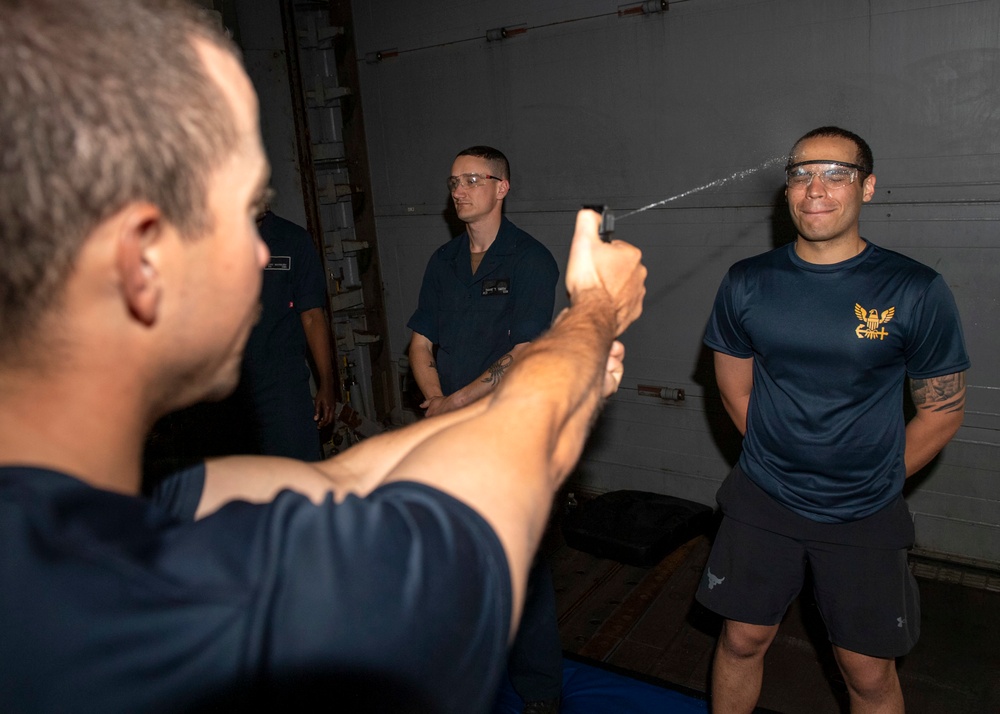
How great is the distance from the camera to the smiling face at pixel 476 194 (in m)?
3.84

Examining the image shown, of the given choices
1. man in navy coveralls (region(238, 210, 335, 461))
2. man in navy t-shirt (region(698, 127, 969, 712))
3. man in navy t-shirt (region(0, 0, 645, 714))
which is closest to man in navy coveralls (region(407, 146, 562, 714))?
man in navy t-shirt (region(698, 127, 969, 712))

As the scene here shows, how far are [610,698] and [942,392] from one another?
6.25ft

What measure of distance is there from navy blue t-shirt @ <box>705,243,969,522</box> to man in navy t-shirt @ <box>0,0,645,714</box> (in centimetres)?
212

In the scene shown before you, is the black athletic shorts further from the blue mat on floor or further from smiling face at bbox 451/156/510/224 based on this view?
smiling face at bbox 451/156/510/224

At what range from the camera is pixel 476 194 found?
12.6ft

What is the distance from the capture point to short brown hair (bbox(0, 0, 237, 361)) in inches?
29.2

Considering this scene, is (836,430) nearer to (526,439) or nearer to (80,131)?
(526,439)

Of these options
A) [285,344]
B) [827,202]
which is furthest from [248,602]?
[285,344]

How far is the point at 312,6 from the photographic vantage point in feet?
18.0

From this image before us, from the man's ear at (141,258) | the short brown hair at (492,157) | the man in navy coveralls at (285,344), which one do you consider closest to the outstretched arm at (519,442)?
the man's ear at (141,258)

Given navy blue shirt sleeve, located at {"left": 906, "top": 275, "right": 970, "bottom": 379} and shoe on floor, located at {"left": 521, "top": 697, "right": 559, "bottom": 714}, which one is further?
shoe on floor, located at {"left": 521, "top": 697, "right": 559, "bottom": 714}

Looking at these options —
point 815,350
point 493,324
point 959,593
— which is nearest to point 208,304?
point 815,350

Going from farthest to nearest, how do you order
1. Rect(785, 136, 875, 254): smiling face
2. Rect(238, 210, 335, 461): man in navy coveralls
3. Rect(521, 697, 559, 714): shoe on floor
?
1. Rect(238, 210, 335, 461): man in navy coveralls
2. Rect(521, 697, 559, 714): shoe on floor
3. Rect(785, 136, 875, 254): smiling face

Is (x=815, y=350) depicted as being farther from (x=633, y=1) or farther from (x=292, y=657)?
(x=633, y=1)
